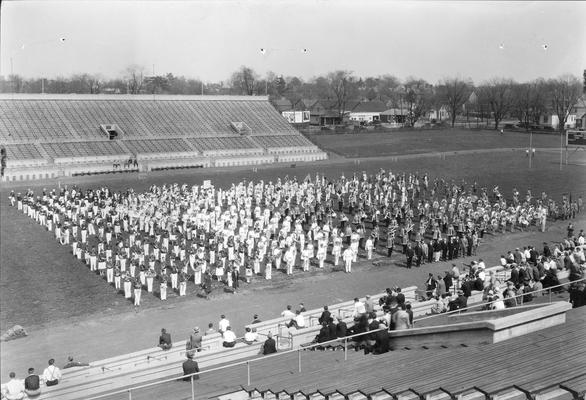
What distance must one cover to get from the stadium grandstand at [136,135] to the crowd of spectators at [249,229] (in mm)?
12486

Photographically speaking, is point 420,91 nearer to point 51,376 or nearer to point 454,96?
point 454,96

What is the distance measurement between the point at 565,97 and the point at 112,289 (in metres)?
78.6

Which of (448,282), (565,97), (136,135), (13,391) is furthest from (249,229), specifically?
(565,97)

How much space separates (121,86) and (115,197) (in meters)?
78.8

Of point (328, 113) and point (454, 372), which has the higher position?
point (328, 113)

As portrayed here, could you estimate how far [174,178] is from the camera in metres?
38.5

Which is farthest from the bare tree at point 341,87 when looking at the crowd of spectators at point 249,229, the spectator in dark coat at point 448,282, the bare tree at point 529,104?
the spectator in dark coat at point 448,282

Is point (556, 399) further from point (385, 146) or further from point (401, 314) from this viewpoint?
point (385, 146)

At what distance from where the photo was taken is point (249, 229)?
857 inches

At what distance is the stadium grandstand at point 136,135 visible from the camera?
136 feet

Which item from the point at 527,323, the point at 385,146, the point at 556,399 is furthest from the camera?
the point at 385,146

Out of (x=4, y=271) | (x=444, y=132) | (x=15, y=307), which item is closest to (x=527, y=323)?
(x=15, y=307)

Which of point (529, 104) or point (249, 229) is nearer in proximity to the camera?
point (249, 229)

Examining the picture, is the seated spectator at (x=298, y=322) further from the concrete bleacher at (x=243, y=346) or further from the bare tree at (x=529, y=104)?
the bare tree at (x=529, y=104)
